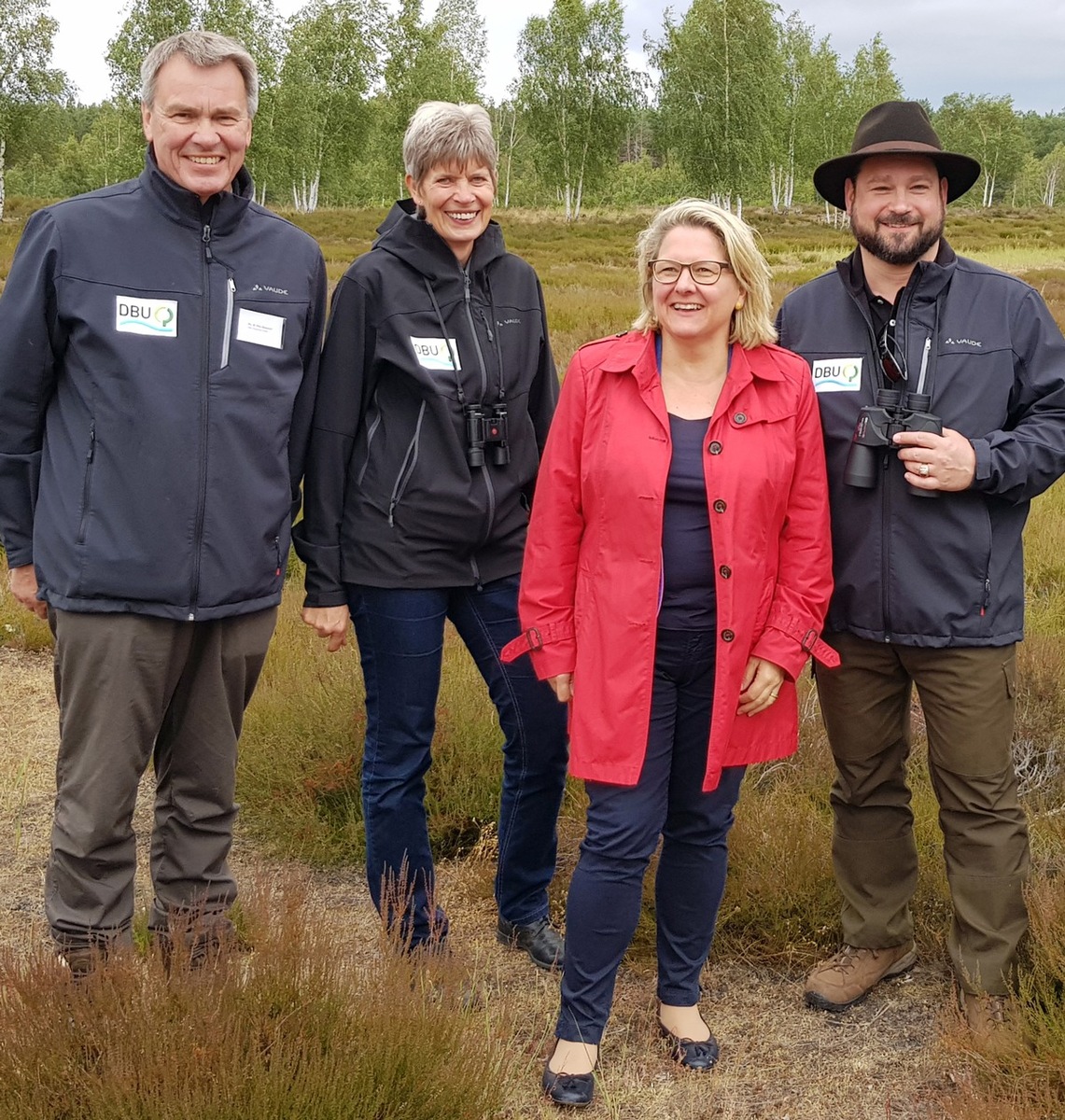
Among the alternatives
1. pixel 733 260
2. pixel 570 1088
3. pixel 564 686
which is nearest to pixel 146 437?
pixel 564 686

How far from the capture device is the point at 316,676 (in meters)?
5.16

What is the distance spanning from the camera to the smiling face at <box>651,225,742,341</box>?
9.26 feet

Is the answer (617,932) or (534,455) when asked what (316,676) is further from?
(617,932)

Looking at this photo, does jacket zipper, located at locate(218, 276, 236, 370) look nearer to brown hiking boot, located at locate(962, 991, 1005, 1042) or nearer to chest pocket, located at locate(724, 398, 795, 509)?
chest pocket, located at locate(724, 398, 795, 509)

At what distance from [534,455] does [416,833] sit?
1.15m

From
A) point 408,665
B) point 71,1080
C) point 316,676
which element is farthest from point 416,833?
point 316,676

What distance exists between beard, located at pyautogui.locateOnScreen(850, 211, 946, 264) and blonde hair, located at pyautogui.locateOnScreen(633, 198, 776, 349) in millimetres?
385

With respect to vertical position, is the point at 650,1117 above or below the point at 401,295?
below

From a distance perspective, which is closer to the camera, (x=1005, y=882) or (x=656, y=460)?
(x=656, y=460)

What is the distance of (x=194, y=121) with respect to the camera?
289 cm

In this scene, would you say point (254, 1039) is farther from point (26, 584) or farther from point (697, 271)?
point (697, 271)

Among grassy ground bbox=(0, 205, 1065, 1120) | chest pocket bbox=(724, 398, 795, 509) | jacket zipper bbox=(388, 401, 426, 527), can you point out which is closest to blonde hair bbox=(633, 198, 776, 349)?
chest pocket bbox=(724, 398, 795, 509)

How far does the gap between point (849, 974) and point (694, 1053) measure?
595 millimetres

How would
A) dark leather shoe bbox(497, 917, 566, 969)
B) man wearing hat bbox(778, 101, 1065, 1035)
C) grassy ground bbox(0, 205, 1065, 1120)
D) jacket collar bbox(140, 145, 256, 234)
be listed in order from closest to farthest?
grassy ground bbox(0, 205, 1065, 1120) < jacket collar bbox(140, 145, 256, 234) < man wearing hat bbox(778, 101, 1065, 1035) < dark leather shoe bbox(497, 917, 566, 969)
